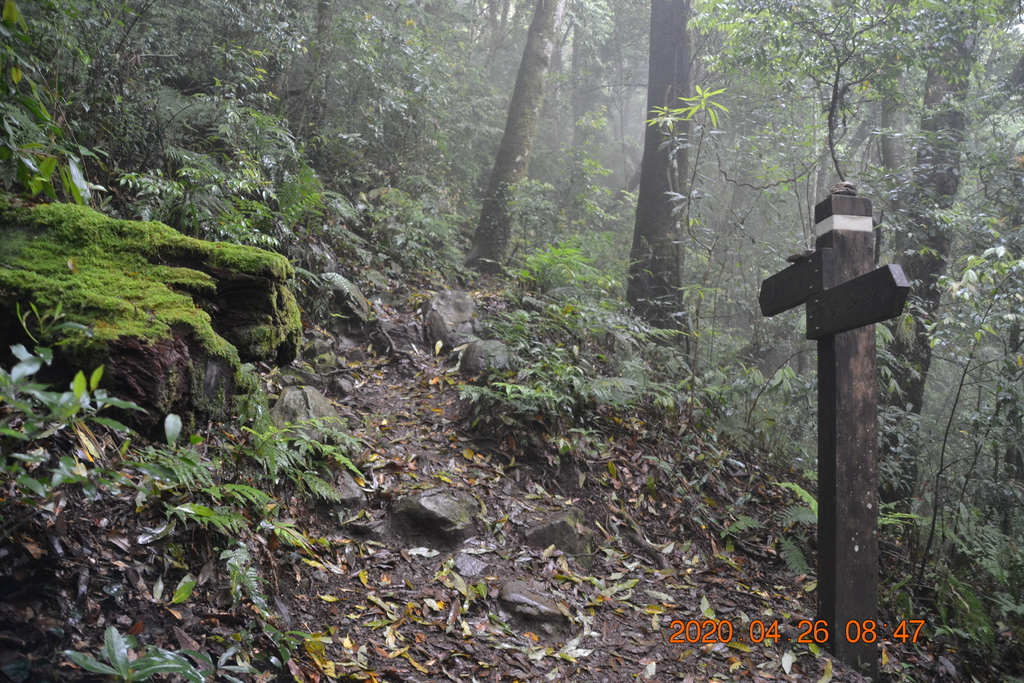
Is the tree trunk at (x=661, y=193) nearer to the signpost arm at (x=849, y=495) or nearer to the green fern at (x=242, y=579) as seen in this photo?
the signpost arm at (x=849, y=495)

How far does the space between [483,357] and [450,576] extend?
290cm

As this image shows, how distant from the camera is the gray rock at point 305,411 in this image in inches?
179

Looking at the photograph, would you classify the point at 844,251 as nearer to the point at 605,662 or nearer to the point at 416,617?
the point at 605,662

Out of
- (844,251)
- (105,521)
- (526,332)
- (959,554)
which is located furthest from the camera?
(526,332)

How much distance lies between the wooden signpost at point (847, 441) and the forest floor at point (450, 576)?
1.10 ft

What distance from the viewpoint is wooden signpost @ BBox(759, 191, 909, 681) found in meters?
3.83

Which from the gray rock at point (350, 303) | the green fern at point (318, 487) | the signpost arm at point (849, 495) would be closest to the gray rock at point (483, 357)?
the gray rock at point (350, 303)

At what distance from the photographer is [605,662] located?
12.1 ft

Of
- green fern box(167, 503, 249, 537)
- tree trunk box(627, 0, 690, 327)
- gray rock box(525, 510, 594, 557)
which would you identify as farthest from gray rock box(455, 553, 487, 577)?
tree trunk box(627, 0, 690, 327)

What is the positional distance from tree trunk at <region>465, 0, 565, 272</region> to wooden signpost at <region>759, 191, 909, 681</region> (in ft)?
20.7

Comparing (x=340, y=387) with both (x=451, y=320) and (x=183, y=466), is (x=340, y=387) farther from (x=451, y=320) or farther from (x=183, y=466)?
(x=183, y=466)

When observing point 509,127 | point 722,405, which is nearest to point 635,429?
point 722,405

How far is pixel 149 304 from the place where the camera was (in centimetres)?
262

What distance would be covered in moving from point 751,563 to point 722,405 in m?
2.31
